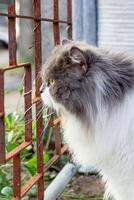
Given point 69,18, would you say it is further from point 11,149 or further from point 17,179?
point 17,179

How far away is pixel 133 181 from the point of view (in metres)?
2.57

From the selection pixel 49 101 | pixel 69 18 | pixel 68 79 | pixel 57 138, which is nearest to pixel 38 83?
pixel 49 101

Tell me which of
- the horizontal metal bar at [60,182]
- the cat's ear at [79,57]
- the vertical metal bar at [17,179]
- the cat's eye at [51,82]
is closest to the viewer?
the cat's ear at [79,57]

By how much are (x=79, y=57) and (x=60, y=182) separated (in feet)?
4.44

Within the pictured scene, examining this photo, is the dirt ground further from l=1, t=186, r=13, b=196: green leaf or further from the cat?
the cat

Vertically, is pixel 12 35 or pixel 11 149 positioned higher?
pixel 12 35

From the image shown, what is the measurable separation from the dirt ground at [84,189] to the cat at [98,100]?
43.7 inches

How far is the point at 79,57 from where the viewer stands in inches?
94.1

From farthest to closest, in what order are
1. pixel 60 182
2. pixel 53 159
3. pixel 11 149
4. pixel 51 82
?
pixel 53 159 < pixel 60 182 < pixel 11 149 < pixel 51 82

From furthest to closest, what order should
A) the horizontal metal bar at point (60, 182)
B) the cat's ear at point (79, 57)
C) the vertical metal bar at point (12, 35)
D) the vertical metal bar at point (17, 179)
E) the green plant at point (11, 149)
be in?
the horizontal metal bar at point (60, 182), the green plant at point (11, 149), the vertical metal bar at point (17, 179), the vertical metal bar at point (12, 35), the cat's ear at point (79, 57)

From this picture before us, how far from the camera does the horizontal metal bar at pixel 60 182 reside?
11.1ft

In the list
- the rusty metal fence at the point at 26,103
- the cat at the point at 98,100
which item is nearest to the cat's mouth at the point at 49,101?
the cat at the point at 98,100

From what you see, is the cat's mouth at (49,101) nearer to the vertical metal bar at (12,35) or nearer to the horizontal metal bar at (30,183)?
the vertical metal bar at (12,35)

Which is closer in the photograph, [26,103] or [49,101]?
[49,101]
